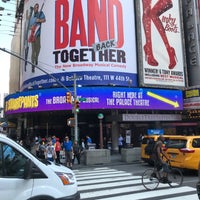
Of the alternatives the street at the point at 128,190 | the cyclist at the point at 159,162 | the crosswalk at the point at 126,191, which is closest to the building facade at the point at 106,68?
the street at the point at 128,190

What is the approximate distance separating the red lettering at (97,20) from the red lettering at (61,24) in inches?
87.8

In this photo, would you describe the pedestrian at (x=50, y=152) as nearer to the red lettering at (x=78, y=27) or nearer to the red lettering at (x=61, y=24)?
the red lettering at (x=78, y=27)

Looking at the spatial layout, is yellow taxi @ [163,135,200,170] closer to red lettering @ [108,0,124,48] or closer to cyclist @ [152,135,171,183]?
cyclist @ [152,135,171,183]

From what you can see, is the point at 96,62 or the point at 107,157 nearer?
the point at 107,157

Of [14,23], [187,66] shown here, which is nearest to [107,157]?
[187,66]

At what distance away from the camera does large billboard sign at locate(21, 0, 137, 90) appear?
3111 centimetres

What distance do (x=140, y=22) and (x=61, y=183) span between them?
30.1 metres

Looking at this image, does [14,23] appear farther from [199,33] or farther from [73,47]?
[199,33]

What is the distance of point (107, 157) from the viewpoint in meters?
21.2

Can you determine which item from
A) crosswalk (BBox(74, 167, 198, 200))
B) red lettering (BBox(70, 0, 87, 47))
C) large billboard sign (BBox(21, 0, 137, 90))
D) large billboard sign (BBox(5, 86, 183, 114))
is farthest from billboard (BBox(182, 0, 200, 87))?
crosswalk (BBox(74, 167, 198, 200))

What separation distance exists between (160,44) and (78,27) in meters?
8.99

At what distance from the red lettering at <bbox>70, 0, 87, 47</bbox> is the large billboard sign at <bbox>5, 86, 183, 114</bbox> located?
17.1 feet

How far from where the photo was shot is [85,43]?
103 ft

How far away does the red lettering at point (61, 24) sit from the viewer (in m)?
31.9
